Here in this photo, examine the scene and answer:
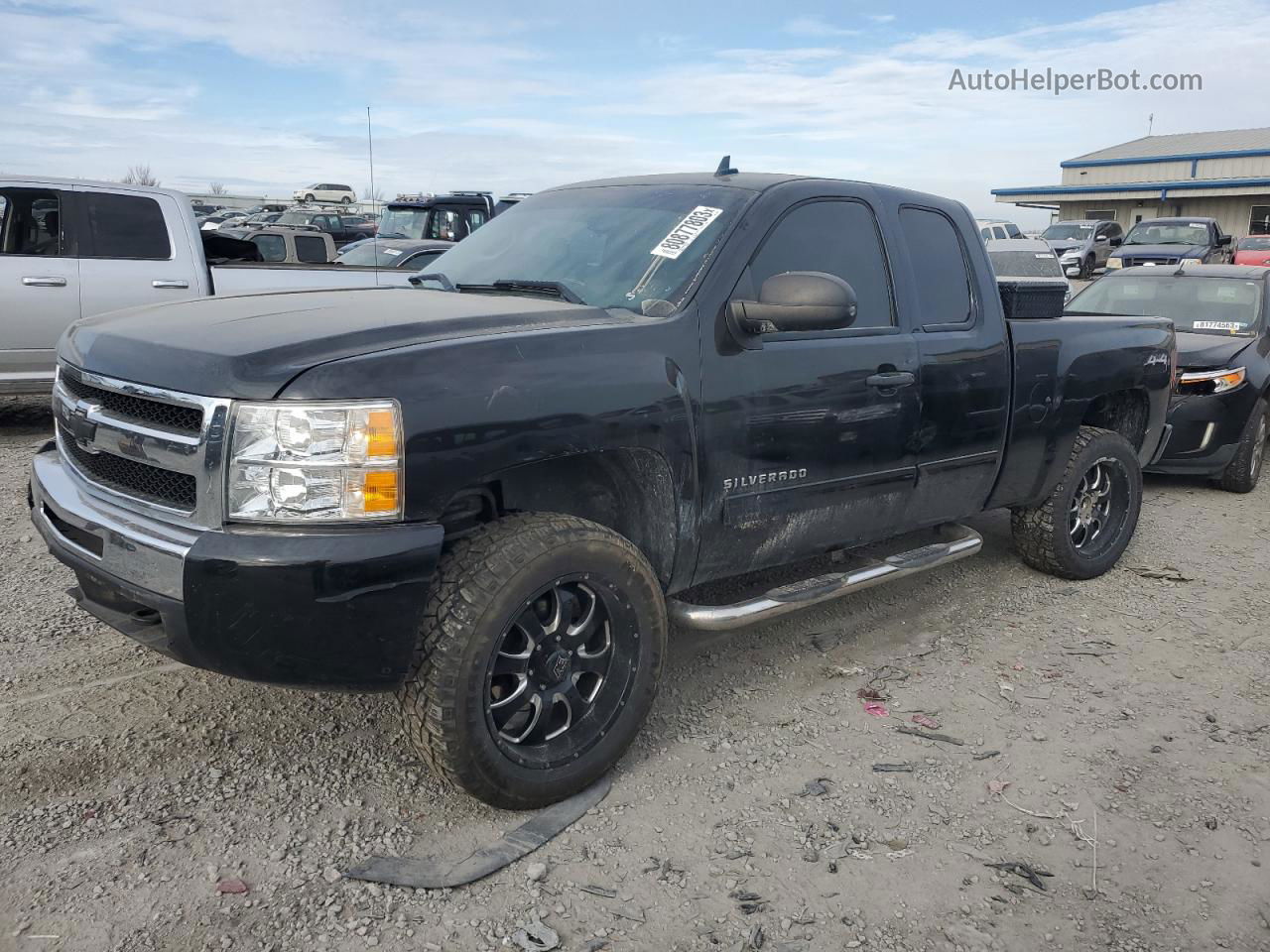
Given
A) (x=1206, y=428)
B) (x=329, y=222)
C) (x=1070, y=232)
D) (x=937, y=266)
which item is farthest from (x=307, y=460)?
(x=1070, y=232)

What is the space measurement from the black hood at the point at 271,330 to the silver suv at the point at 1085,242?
25096 millimetres

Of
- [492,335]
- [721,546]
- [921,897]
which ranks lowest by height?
[921,897]

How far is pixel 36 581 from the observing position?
4.59 meters

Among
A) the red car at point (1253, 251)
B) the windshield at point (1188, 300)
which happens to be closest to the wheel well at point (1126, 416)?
the windshield at point (1188, 300)

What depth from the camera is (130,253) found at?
7.83m

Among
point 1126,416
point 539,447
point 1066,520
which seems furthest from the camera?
point 1126,416

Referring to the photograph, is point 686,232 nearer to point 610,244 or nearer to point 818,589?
point 610,244

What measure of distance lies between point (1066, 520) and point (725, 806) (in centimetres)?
288

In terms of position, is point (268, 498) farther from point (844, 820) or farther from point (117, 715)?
point (844, 820)

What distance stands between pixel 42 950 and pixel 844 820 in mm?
2124

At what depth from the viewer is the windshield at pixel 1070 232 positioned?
27.7 meters

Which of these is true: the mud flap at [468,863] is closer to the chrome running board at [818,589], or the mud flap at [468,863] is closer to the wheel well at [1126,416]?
the chrome running board at [818,589]

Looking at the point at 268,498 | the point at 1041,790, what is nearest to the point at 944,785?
the point at 1041,790

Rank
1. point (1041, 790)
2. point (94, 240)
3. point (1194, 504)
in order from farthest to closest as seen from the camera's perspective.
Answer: point (94, 240) → point (1194, 504) → point (1041, 790)
